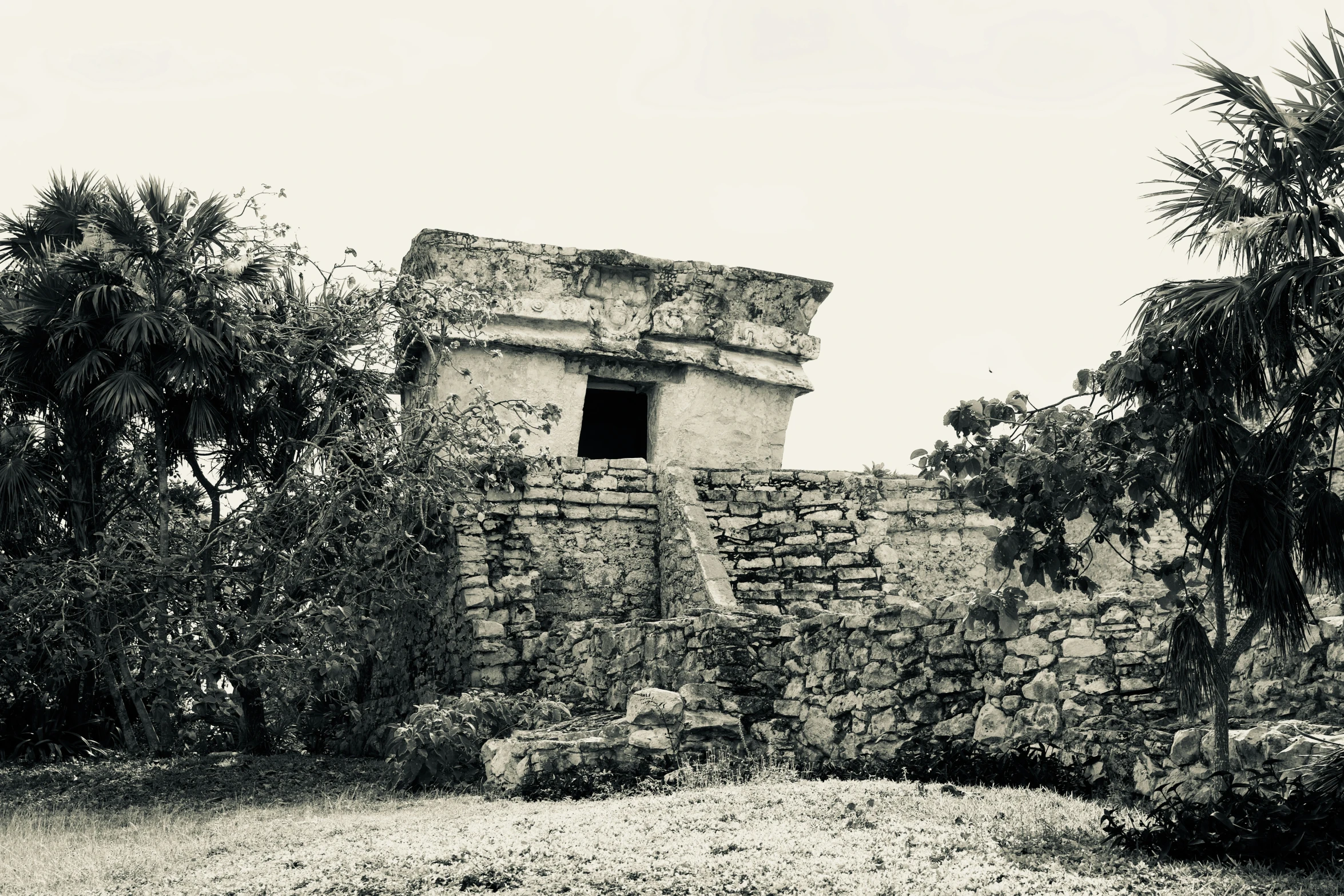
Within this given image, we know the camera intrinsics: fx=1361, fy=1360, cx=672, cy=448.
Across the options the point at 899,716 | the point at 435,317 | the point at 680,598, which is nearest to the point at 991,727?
the point at 899,716

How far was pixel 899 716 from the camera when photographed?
7688mm

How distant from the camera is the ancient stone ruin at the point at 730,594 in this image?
7.06 m

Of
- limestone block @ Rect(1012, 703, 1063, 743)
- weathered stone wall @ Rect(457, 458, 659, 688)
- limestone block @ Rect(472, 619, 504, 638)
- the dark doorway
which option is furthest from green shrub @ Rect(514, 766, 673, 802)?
the dark doorway

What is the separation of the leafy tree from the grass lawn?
1.07m

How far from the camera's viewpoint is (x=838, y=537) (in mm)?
10961

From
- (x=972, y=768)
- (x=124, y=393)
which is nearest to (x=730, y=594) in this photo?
(x=972, y=768)

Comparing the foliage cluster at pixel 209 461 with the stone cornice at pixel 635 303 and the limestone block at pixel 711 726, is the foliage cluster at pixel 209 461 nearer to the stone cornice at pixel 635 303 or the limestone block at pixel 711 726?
the stone cornice at pixel 635 303

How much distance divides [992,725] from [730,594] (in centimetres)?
289

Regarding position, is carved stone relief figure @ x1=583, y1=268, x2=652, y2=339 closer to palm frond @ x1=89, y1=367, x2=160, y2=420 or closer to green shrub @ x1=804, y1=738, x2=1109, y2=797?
palm frond @ x1=89, y1=367, x2=160, y2=420

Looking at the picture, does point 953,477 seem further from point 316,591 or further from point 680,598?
point 316,591

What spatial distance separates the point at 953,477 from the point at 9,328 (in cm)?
758

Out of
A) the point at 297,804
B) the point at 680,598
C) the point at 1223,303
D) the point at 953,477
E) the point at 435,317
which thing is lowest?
the point at 297,804

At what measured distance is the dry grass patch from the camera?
5.11 meters

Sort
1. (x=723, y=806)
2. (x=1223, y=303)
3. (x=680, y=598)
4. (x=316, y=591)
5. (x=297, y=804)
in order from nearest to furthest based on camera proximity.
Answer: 1. (x=1223, y=303)
2. (x=723, y=806)
3. (x=297, y=804)
4. (x=680, y=598)
5. (x=316, y=591)
